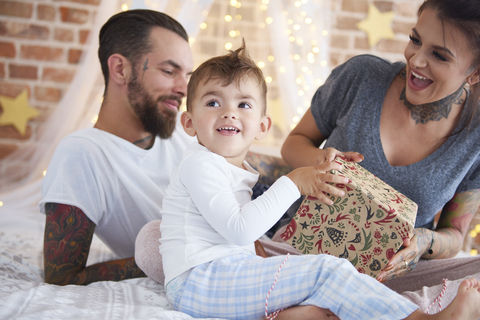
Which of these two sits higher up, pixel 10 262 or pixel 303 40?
pixel 303 40

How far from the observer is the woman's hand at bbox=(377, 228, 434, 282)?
93 cm

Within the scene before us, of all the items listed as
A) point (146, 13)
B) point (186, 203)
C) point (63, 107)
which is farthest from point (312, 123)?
point (63, 107)

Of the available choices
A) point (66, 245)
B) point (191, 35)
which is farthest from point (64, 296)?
point (191, 35)

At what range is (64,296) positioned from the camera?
3.01ft

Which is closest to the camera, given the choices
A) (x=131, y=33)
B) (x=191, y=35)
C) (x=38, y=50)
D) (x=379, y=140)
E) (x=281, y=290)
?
(x=281, y=290)

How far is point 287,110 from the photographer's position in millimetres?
2273

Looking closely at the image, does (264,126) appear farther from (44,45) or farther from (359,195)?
(44,45)

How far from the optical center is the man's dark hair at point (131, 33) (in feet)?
4.52

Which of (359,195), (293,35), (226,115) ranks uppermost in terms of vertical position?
(293,35)

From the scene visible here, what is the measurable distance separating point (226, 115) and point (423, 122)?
0.66m

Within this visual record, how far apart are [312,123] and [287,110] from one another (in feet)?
3.06

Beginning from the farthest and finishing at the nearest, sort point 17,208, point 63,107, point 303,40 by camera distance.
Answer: point 303,40 → point 63,107 → point 17,208

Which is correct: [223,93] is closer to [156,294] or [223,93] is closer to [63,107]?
[156,294]

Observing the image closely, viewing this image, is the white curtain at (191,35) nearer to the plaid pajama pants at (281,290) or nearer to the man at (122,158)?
the man at (122,158)
